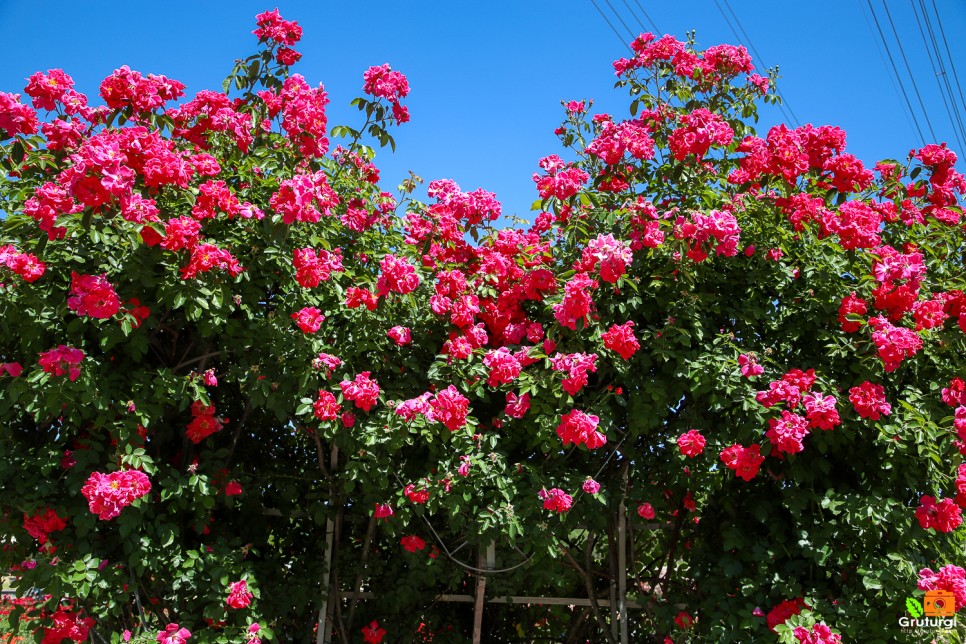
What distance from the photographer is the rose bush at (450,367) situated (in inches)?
104

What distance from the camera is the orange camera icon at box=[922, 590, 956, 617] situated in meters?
2.59

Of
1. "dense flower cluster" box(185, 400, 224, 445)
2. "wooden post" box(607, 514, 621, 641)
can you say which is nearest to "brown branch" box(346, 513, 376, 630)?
"dense flower cluster" box(185, 400, 224, 445)

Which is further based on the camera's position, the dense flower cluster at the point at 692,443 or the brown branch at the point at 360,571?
the brown branch at the point at 360,571

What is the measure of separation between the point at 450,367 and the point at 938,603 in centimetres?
174

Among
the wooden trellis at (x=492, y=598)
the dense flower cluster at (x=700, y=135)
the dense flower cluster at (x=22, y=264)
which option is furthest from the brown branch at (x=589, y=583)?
the dense flower cluster at (x=22, y=264)

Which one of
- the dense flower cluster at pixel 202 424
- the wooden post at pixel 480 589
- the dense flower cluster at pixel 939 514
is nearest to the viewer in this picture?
the dense flower cluster at pixel 939 514

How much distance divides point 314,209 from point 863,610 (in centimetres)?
219

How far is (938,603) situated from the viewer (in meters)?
2.62

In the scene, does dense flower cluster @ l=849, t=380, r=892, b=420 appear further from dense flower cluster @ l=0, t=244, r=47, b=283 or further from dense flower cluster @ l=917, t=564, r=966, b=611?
dense flower cluster @ l=0, t=244, r=47, b=283

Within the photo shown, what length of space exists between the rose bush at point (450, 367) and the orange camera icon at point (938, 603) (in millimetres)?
67

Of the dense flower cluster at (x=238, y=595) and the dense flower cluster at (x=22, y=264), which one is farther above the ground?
the dense flower cluster at (x=22, y=264)

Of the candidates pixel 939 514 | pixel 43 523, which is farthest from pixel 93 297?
pixel 939 514

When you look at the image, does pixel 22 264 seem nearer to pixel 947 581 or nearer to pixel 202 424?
pixel 202 424

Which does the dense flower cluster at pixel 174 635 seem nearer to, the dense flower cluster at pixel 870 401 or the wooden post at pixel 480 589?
the wooden post at pixel 480 589
